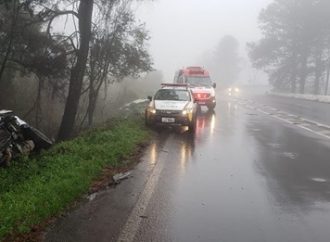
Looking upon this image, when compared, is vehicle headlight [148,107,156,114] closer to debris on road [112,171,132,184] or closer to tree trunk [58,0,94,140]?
tree trunk [58,0,94,140]

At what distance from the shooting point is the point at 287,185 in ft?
28.8

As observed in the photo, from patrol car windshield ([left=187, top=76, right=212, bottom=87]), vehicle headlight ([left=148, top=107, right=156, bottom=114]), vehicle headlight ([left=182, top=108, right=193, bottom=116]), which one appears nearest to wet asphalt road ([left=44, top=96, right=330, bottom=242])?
vehicle headlight ([left=182, top=108, right=193, bottom=116])

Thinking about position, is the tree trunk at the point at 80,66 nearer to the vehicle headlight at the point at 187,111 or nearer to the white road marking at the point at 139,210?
the vehicle headlight at the point at 187,111

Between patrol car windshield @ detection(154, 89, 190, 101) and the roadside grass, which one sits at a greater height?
patrol car windshield @ detection(154, 89, 190, 101)

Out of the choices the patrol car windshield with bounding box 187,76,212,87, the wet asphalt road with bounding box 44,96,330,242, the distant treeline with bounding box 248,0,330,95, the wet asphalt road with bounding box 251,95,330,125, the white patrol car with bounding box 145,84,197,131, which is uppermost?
the distant treeline with bounding box 248,0,330,95

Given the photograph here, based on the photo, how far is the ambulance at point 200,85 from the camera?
90.0 feet

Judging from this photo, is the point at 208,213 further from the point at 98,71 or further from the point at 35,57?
the point at 98,71

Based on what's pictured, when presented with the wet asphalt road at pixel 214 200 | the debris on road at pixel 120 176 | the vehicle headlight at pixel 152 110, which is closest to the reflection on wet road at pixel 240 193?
the wet asphalt road at pixel 214 200

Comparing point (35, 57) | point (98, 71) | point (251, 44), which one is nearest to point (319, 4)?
point (251, 44)

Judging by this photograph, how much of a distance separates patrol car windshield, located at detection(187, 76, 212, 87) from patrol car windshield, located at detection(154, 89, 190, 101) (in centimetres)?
1051

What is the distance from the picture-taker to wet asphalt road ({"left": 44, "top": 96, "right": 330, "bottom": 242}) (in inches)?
237

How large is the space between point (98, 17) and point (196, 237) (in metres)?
20.1

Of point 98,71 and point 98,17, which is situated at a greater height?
point 98,17

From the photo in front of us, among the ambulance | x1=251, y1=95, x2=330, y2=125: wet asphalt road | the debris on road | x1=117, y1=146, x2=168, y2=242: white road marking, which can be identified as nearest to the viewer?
x1=117, y1=146, x2=168, y2=242: white road marking
